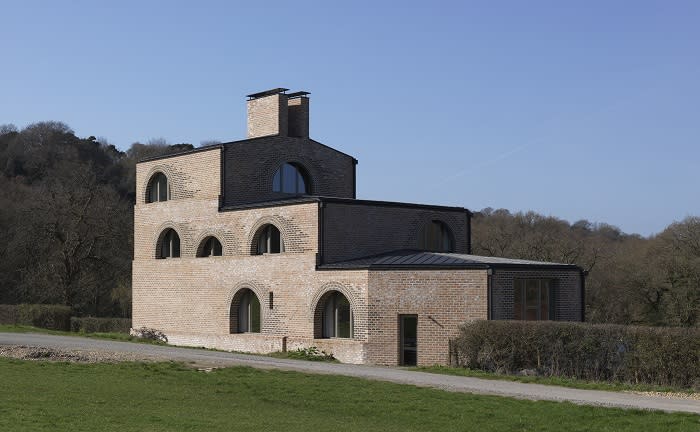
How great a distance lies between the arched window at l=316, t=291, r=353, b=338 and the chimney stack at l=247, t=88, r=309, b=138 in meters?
8.53

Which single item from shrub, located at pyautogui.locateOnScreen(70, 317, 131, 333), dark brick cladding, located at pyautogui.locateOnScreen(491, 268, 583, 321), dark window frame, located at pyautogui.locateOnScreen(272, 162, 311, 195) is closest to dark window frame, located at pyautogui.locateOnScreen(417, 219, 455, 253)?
dark window frame, located at pyautogui.locateOnScreen(272, 162, 311, 195)

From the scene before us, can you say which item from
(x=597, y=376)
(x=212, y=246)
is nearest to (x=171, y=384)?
(x=597, y=376)

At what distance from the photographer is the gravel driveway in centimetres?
1762

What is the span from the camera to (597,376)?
21750mm

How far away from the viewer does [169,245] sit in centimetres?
3681

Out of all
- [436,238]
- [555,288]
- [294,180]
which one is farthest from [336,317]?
[294,180]

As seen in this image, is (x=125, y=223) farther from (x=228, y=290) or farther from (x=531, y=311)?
(x=531, y=311)

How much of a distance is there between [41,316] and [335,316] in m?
17.9

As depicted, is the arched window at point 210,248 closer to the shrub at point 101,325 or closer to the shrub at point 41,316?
the shrub at point 41,316

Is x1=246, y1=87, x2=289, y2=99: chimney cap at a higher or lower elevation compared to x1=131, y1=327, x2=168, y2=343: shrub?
higher

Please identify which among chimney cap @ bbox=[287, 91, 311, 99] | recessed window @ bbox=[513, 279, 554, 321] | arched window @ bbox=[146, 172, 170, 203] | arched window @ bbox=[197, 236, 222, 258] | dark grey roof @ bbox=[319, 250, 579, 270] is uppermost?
chimney cap @ bbox=[287, 91, 311, 99]

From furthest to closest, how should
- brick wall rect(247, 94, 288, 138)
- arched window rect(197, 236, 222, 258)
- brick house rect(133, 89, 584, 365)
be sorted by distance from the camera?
brick wall rect(247, 94, 288, 138)
arched window rect(197, 236, 222, 258)
brick house rect(133, 89, 584, 365)

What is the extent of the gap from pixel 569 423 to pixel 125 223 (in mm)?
47489

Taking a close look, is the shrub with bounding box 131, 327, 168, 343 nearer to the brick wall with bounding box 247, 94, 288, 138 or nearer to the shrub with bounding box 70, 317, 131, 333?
the brick wall with bounding box 247, 94, 288, 138
